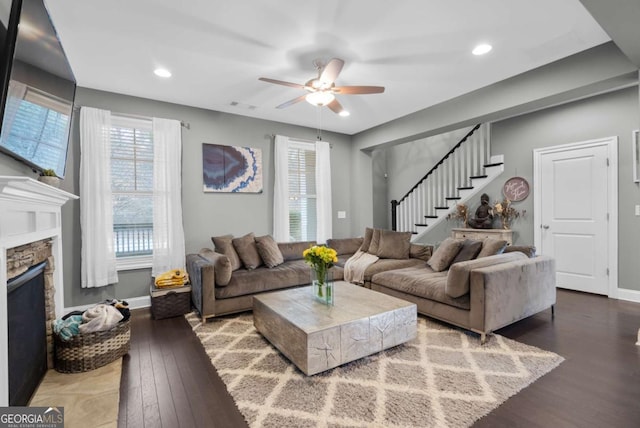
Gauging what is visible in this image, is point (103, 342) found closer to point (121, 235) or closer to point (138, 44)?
point (121, 235)

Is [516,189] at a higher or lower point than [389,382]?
higher

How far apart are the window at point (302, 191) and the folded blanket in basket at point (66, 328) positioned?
3061 mm

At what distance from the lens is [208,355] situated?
8.01 ft

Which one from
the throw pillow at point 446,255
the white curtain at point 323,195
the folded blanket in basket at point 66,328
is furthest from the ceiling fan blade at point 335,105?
the folded blanket in basket at point 66,328

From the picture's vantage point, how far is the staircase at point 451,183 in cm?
514

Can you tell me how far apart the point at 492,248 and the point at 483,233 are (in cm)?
A: 179

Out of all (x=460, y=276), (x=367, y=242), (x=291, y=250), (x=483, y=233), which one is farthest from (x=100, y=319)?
(x=483, y=233)

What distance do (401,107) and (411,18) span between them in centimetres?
200

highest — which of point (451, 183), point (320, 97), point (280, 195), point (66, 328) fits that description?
point (320, 97)

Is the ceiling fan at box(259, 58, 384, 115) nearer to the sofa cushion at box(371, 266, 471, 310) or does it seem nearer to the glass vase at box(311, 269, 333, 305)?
the glass vase at box(311, 269, 333, 305)

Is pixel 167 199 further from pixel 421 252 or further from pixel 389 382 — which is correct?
pixel 421 252

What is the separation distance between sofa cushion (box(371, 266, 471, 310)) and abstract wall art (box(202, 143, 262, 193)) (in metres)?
2.37

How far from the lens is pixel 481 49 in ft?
8.90

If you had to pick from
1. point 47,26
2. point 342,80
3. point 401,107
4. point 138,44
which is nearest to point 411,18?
point 342,80
